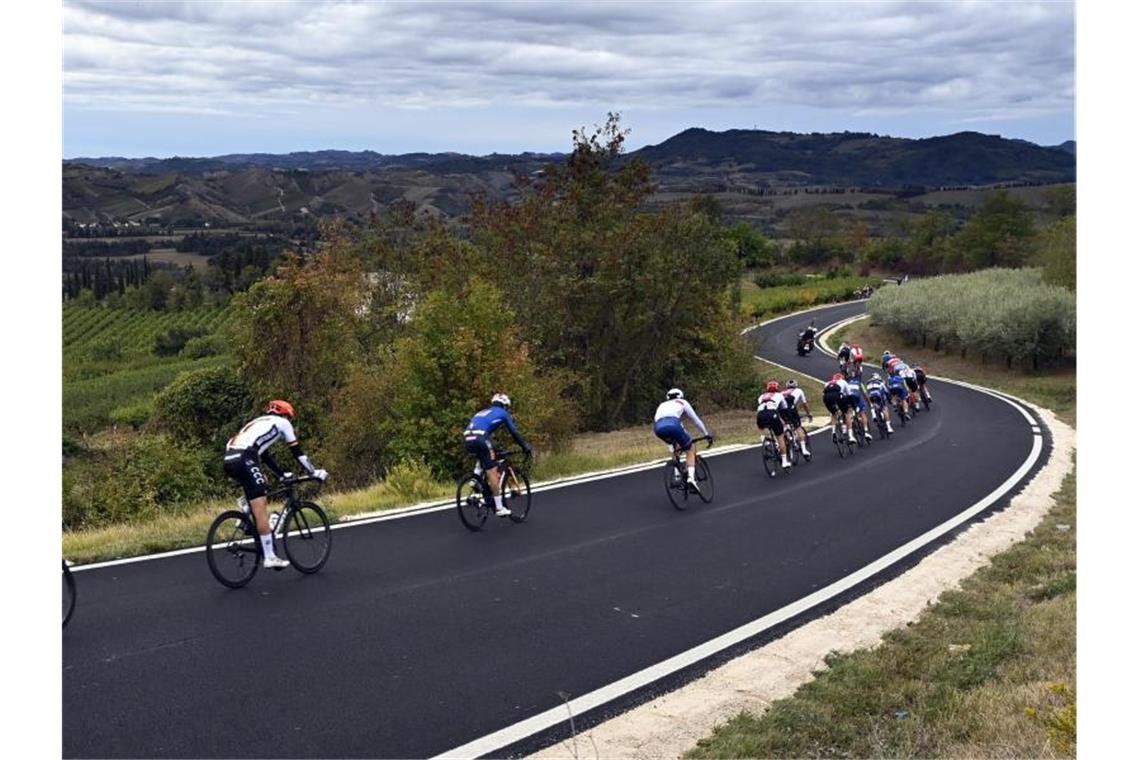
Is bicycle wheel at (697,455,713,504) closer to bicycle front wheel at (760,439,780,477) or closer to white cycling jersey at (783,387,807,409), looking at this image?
bicycle front wheel at (760,439,780,477)

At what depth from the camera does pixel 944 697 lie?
7.75 metres

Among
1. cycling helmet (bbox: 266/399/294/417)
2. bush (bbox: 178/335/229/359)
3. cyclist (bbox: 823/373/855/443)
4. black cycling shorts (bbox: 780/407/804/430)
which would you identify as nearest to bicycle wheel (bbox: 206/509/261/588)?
cycling helmet (bbox: 266/399/294/417)

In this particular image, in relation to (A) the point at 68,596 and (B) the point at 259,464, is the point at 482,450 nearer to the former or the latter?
(B) the point at 259,464

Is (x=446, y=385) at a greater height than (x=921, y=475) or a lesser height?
greater

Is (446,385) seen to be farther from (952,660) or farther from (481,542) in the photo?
(952,660)

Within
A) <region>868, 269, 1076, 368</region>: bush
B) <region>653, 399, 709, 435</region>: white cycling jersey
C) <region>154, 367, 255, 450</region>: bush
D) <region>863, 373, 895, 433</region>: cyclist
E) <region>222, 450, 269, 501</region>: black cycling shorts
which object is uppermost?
<region>868, 269, 1076, 368</region>: bush

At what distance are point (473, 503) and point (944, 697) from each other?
23.9 ft

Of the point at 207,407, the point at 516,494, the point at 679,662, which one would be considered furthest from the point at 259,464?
the point at 207,407

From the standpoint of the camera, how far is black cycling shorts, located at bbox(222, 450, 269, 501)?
10570 millimetres

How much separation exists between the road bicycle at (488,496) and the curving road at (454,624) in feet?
0.69

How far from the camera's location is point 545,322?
37.8 meters

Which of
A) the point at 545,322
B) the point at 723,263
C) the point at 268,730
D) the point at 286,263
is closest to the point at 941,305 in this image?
the point at 723,263

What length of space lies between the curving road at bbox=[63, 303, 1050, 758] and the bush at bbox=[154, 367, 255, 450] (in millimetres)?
28023
